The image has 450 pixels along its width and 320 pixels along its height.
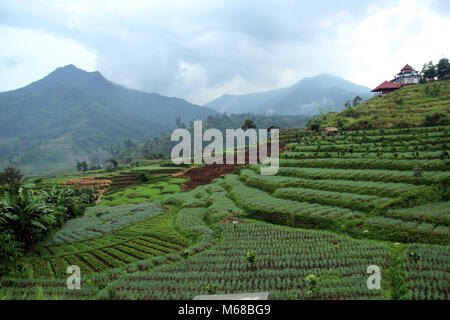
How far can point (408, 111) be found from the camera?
5069 centimetres

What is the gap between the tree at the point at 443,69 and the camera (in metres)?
67.3

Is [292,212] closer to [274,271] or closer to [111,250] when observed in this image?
[274,271]

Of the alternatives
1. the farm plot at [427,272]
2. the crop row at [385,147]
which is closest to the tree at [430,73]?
the crop row at [385,147]

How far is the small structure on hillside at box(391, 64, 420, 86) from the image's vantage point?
7606 cm

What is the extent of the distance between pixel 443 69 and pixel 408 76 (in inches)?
358

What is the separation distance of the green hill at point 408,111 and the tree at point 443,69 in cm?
1047

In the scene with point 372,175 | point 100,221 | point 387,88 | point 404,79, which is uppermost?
point 404,79

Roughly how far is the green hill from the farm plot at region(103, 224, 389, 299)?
1480 inches

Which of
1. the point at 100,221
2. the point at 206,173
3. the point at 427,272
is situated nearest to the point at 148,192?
the point at 206,173

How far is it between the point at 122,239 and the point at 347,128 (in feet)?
149

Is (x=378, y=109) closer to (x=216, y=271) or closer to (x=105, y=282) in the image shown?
(x=216, y=271)

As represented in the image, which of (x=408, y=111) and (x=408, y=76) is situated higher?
(x=408, y=76)
